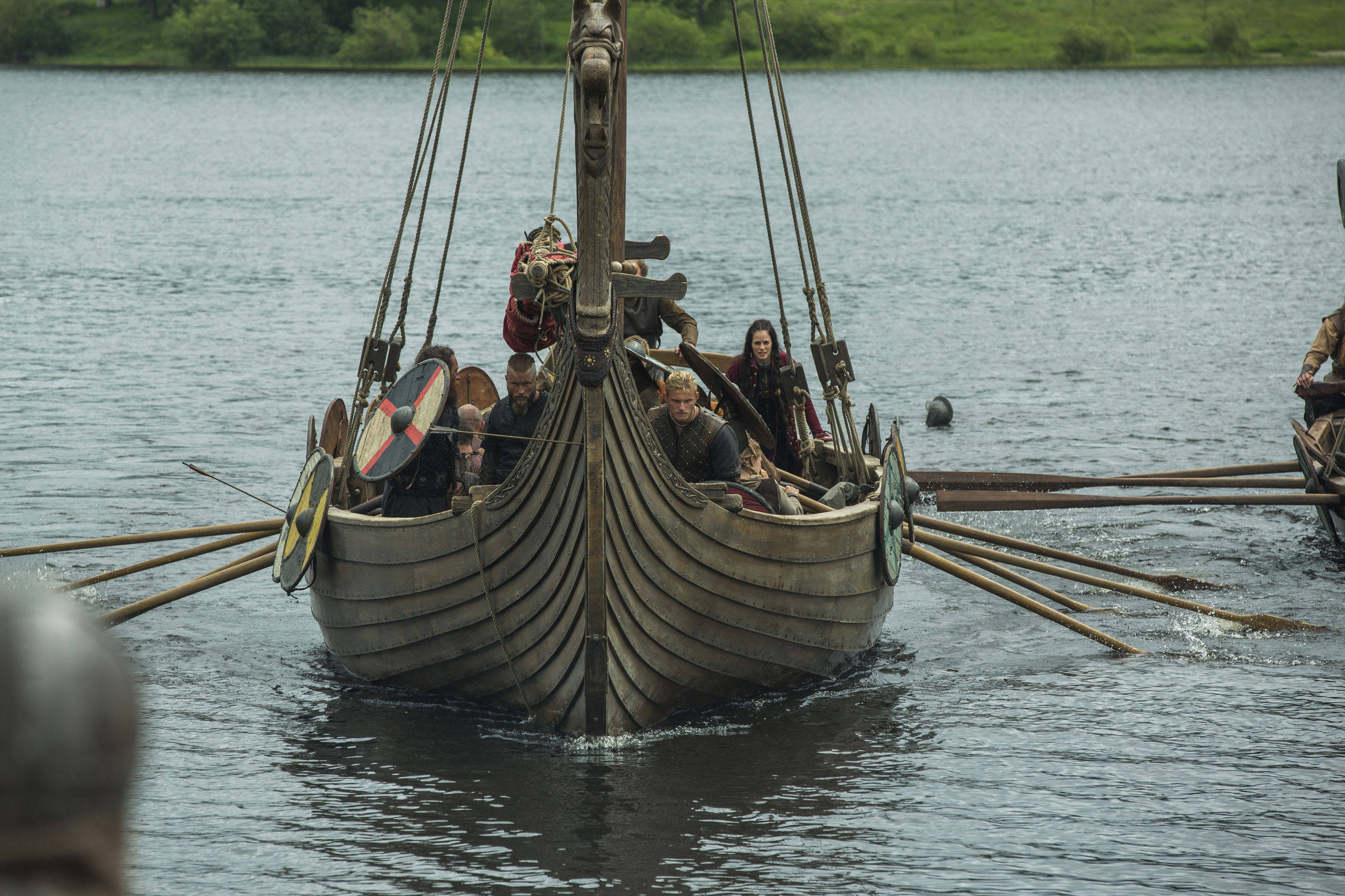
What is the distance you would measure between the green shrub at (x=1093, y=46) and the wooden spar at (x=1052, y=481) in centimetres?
9732

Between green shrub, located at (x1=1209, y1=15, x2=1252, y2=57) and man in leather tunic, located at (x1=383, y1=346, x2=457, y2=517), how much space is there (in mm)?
104762

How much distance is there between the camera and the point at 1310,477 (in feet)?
42.7

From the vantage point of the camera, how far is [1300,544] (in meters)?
13.9

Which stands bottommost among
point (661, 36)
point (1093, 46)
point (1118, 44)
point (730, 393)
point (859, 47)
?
point (730, 393)

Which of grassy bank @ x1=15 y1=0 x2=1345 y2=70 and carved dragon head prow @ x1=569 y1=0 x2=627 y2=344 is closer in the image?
carved dragon head prow @ x1=569 y1=0 x2=627 y2=344

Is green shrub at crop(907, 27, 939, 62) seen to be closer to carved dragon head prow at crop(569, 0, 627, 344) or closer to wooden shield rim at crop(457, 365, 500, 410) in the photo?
wooden shield rim at crop(457, 365, 500, 410)

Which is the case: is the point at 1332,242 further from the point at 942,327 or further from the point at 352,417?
the point at 352,417

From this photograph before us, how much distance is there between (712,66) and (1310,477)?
9782cm

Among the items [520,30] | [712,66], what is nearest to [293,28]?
[520,30]

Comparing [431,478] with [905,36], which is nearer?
[431,478]

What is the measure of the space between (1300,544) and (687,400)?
812cm

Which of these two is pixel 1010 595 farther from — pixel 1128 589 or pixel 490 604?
pixel 490 604

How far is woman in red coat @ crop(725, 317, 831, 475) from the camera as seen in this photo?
11.0 meters

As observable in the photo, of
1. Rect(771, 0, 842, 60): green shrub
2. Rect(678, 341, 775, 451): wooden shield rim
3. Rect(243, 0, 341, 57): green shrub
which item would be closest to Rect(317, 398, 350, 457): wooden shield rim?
Rect(678, 341, 775, 451): wooden shield rim
